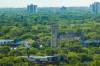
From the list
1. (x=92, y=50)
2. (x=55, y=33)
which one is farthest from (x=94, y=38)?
(x=92, y=50)

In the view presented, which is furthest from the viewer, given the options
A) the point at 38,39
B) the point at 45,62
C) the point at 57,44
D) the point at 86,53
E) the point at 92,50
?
the point at 38,39

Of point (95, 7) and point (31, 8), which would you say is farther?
point (31, 8)

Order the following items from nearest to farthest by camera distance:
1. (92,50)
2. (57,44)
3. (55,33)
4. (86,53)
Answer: (86,53) → (92,50) → (57,44) → (55,33)

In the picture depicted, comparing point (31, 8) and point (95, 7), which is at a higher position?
point (95, 7)

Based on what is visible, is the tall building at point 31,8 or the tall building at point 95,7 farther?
the tall building at point 31,8

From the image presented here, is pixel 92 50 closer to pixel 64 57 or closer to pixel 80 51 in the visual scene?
pixel 80 51

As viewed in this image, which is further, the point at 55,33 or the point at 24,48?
the point at 55,33

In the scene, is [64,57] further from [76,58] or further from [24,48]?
[24,48]

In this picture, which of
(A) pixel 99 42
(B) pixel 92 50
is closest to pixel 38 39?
(A) pixel 99 42

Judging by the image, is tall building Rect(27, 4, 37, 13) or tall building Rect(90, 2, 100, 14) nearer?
tall building Rect(90, 2, 100, 14)
